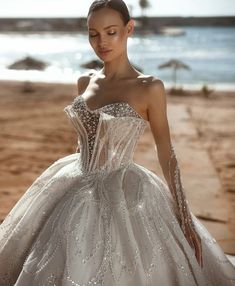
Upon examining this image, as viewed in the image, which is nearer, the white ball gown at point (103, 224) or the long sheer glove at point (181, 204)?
the white ball gown at point (103, 224)

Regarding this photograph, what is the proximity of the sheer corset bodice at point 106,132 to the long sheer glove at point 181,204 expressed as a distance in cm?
22

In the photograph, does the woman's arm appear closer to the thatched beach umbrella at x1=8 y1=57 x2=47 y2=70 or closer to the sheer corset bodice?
the sheer corset bodice

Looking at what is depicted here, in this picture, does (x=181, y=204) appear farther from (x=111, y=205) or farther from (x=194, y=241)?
(x=111, y=205)

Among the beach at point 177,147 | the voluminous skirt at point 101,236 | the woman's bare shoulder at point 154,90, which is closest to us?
the voluminous skirt at point 101,236

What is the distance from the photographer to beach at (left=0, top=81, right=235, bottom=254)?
5.66 meters

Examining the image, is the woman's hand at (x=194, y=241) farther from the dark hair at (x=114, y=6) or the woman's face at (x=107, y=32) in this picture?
the dark hair at (x=114, y=6)

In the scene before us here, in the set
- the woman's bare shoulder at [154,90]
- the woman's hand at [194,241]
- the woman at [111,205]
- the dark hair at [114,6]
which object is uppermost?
the dark hair at [114,6]

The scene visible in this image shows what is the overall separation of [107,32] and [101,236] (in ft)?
3.11

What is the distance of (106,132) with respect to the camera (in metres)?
2.25

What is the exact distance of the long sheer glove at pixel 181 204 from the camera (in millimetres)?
2236

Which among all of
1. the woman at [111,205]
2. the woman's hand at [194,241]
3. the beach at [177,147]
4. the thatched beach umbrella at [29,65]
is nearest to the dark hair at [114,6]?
the woman at [111,205]

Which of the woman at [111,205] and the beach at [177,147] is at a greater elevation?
the woman at [111,205]

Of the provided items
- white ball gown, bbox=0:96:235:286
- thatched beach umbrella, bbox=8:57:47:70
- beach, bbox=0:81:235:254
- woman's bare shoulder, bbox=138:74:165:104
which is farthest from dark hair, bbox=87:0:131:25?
thatched beach umbrella, bbox=8:57:47:70

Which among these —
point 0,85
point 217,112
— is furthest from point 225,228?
point 0,85
